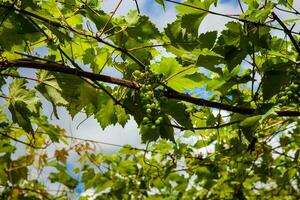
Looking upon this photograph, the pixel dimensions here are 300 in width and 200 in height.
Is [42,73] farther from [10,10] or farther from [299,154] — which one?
[299,154]

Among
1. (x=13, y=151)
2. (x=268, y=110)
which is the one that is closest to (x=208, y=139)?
(x=13, y=151)

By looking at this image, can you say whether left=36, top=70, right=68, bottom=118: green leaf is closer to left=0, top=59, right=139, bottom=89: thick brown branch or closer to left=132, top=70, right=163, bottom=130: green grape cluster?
left=0, top=59, right=139, bottom=89: thick brown branch

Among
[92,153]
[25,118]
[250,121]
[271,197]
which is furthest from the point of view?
[271,197]

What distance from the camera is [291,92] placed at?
8.29 ft

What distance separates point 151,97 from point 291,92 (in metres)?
0.75

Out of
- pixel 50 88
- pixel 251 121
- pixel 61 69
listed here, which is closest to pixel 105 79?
pixel 61 69

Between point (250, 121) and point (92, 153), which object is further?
point (92, 153)

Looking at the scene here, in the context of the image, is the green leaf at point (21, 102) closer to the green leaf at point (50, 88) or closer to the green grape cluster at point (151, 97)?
the green leaf at point (50, 88)

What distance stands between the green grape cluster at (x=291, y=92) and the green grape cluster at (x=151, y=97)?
2.13 feet

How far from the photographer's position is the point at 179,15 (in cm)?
284

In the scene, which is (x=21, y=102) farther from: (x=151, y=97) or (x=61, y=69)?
(x=151, y=97)

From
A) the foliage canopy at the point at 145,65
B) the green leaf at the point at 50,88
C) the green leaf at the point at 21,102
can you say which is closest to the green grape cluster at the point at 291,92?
the foliage canopy at the point at 145,65

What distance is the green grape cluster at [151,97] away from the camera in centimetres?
241

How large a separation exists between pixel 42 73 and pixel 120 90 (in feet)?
1.63
